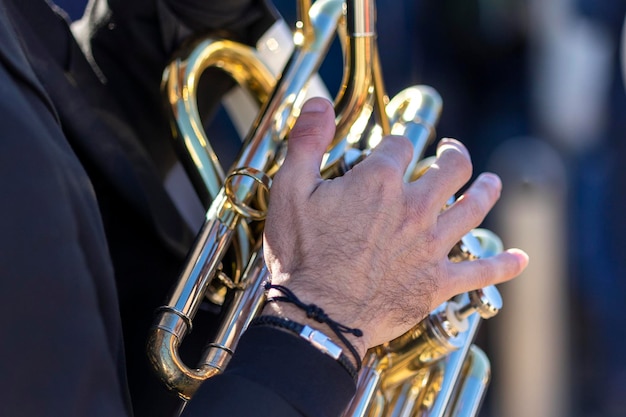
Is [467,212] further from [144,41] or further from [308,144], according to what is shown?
[144,41]

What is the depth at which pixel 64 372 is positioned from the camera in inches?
29.4

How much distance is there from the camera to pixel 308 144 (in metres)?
0.89

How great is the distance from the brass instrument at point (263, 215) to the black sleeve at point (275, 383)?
0.38ft

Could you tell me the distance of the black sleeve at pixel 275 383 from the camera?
0.76 metres

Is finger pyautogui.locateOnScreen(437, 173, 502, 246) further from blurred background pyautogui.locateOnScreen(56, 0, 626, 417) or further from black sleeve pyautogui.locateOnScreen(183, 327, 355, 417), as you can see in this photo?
blurred background pyautogui.locateOnScreen(56, 0, 626, 417)

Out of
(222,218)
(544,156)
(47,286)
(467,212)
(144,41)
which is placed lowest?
(47,286)

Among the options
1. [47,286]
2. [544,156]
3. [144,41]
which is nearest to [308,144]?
[47,286]

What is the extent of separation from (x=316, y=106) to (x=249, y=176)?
0.10 meters

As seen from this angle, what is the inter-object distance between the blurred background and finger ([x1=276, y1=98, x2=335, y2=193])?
2.10 metres

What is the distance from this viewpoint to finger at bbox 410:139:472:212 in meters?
0.90

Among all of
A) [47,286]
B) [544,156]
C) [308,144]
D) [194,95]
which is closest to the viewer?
[47,286]

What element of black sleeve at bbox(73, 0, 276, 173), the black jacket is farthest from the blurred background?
the black jacket

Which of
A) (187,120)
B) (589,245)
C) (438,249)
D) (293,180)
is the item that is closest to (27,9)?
(187,120)

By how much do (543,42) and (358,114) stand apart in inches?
95.5
